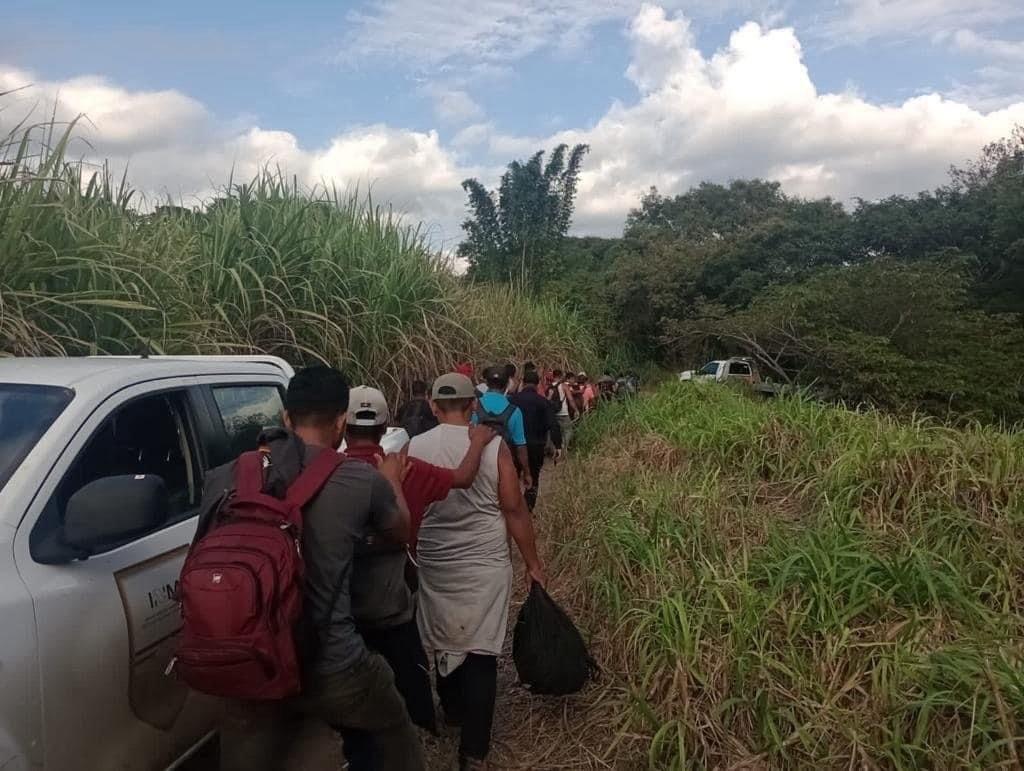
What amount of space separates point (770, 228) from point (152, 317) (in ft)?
83.4

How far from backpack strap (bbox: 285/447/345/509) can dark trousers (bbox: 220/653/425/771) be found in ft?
1.54

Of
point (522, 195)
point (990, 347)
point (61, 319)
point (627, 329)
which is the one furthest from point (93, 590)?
point (627, 329)

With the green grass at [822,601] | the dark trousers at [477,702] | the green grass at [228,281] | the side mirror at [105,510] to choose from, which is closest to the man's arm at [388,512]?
the side mirror at [105,510]

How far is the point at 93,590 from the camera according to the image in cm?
234

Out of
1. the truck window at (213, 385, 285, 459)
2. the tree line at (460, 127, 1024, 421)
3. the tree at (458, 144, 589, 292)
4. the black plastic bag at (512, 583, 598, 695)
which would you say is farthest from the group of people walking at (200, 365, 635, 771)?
the tree at (458, 144, 589, 292)

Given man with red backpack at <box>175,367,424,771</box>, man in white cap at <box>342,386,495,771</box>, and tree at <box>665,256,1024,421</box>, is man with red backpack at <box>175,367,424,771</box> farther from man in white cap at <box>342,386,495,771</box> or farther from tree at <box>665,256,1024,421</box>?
tree at <box>665,256,1024,421</box>

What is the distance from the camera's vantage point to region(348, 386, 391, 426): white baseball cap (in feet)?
9.39

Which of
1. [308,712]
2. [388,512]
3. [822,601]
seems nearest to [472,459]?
[388,512]

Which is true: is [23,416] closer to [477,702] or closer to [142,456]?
[142,456]

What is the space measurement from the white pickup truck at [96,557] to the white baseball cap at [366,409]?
0.65 meters

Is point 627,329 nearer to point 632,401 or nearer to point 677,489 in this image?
point 632,401

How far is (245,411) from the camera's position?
11.7ft

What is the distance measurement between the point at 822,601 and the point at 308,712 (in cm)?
230

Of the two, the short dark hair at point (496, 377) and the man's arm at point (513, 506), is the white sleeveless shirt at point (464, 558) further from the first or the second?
the short dark hair at point (496, 377)
